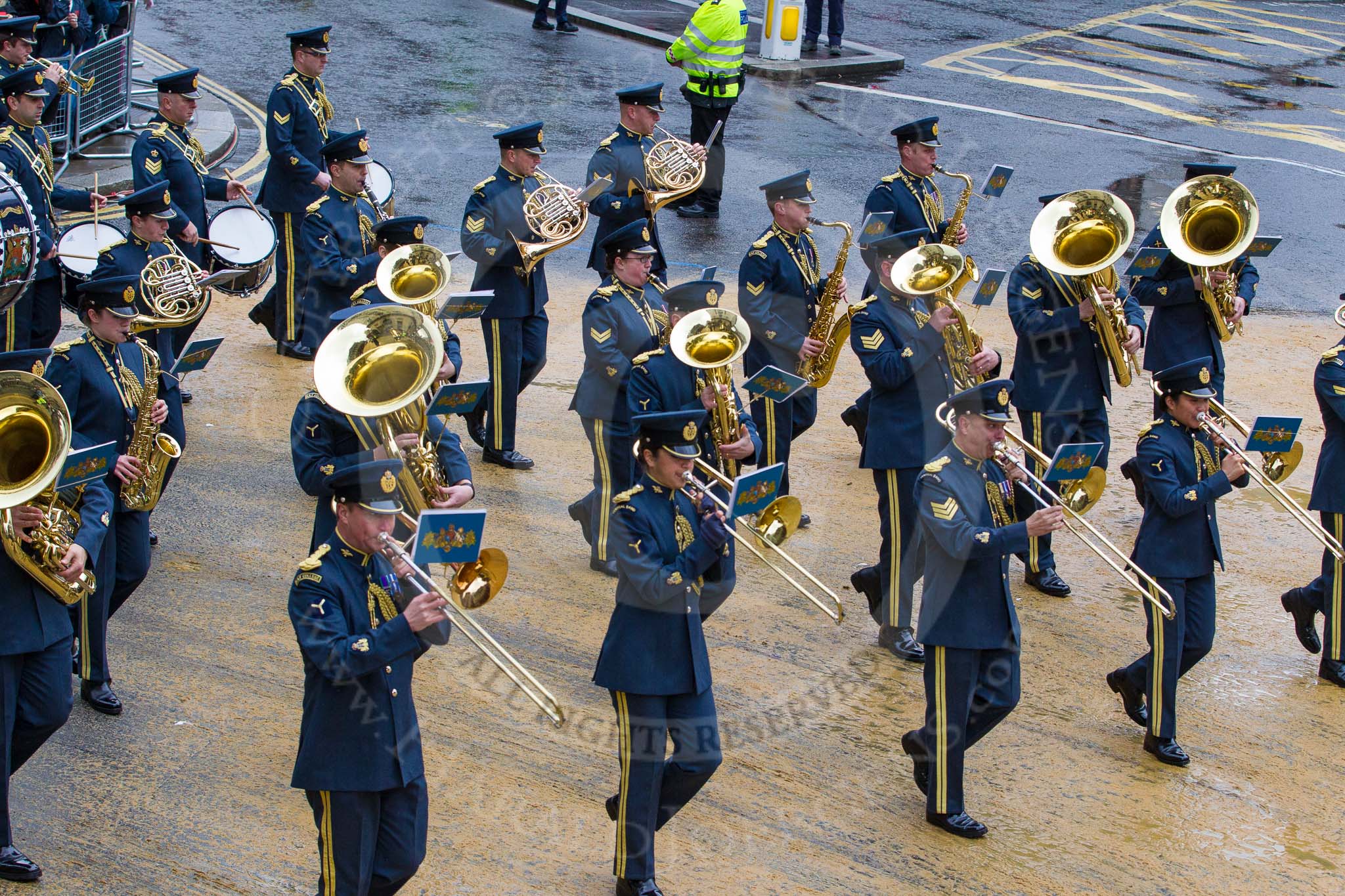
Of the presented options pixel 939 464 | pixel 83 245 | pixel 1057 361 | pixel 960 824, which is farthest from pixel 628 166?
pixel 960 824

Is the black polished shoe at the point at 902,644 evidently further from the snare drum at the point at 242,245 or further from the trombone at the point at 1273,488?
the snare drum at the point at 242,245

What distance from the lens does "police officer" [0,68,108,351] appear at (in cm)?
915

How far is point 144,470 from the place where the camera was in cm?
704

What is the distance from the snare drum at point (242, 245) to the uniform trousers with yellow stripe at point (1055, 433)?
5.00 meters

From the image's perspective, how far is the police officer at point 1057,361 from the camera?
8883 millimetres

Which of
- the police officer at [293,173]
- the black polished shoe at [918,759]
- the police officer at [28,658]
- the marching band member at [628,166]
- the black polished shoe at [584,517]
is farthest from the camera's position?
the police officer at [293,173]

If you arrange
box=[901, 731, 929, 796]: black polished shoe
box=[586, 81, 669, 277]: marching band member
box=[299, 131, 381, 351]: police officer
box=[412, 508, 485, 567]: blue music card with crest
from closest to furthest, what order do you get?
1. box=[412, 508, 485, 567]: blue music card with crest
2. box=[901, 731, 929, 796]: black polished shoe
3. box=[299, 131, 381, 351]: police officer
4. box=[586, 81, 669, 277]: marching band member

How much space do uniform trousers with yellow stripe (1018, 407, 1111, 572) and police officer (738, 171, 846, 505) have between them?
1.34 meters

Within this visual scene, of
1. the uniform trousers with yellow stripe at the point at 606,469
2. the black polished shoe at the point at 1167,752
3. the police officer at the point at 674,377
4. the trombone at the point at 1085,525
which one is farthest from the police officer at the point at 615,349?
the black polished shoe at the point at 1167,752

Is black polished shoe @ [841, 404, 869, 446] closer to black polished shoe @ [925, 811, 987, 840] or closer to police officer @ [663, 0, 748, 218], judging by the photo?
black polished shoe @ [925, 811, 987, 840]

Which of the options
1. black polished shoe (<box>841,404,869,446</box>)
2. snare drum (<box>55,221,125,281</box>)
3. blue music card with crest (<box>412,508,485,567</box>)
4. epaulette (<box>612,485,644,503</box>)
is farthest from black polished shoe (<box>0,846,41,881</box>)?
black polished shoe (<box>841,404,869,446</box>)

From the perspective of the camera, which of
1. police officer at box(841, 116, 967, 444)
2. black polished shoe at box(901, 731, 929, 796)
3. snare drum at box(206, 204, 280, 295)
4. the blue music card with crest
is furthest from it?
snare drum at box(206, 204, 280, 295)

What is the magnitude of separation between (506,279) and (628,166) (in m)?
1.40

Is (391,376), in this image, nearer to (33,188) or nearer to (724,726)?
(724,726)
